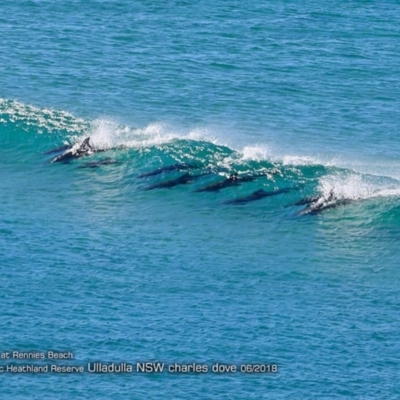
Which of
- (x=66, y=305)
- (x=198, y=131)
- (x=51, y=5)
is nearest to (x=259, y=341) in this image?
(x=66, y=305)

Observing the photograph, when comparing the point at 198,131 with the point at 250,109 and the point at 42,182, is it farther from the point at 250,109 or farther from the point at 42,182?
the point at 42,182

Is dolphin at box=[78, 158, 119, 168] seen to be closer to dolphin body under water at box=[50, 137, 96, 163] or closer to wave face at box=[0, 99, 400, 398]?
wave face at box=[0, 99, 400, 398]

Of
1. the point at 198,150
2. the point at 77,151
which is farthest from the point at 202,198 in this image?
the point at 77,151

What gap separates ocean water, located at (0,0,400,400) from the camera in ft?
240

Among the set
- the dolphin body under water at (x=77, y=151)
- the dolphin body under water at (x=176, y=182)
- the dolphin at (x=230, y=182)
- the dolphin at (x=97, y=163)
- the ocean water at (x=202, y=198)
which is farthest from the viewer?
the dolphin body under water at (x=77, y=151)

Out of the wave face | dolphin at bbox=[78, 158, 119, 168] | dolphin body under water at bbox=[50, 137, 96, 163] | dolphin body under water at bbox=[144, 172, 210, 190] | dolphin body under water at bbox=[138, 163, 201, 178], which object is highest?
dolphin body under water at bbox=[50, 137, 96, 163]

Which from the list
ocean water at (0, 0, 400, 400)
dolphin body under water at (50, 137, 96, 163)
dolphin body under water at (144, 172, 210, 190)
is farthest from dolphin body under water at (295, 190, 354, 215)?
dolphin body under water at (50, 137, 96, 163)

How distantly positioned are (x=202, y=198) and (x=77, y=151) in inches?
487

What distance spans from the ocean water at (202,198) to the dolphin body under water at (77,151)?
Answer: 2.33 ft

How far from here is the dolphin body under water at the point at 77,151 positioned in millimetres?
102875

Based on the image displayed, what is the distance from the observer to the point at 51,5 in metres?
142

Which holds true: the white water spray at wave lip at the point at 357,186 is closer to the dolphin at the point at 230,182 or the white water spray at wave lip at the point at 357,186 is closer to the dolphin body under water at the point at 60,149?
the dolphin at the point at 230,182

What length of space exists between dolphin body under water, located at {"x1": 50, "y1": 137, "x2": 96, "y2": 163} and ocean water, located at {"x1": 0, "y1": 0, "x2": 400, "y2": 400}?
0.71 m

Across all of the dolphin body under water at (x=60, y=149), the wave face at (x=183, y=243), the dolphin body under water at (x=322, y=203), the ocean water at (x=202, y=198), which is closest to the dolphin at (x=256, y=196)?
the wave face at (x=183, y=243)
